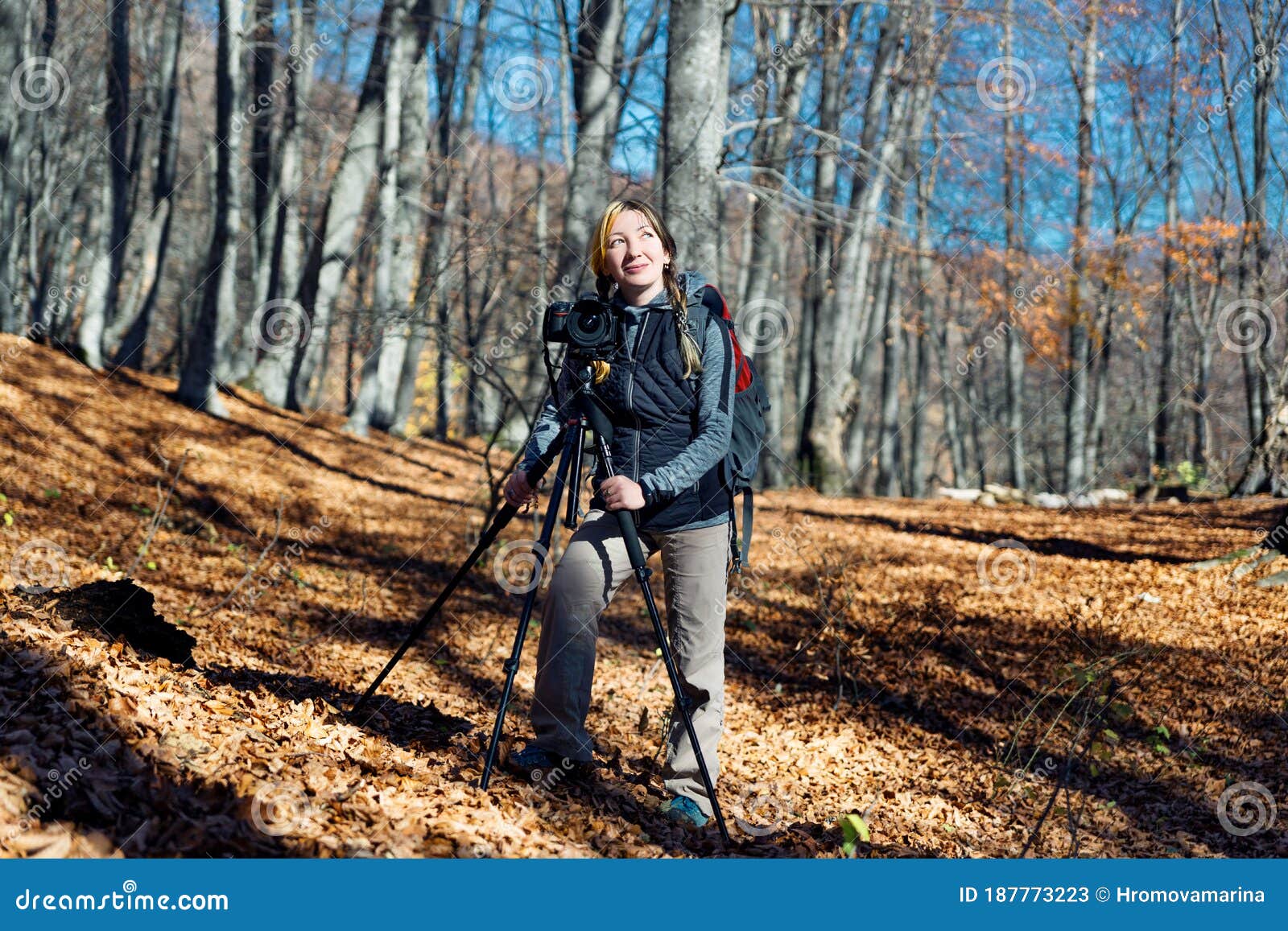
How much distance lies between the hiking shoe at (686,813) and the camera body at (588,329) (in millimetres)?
1630

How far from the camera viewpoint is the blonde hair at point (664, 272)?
3.37 meters

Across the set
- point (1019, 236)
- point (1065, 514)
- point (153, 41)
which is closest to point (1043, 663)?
point (1065, 514)

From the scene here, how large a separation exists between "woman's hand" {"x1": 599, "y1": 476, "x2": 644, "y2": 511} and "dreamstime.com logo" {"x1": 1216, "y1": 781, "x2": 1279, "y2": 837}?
3376 millimetres

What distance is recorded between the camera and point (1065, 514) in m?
13.4

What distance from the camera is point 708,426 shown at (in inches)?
132

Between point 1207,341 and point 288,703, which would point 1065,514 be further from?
point 288,703
